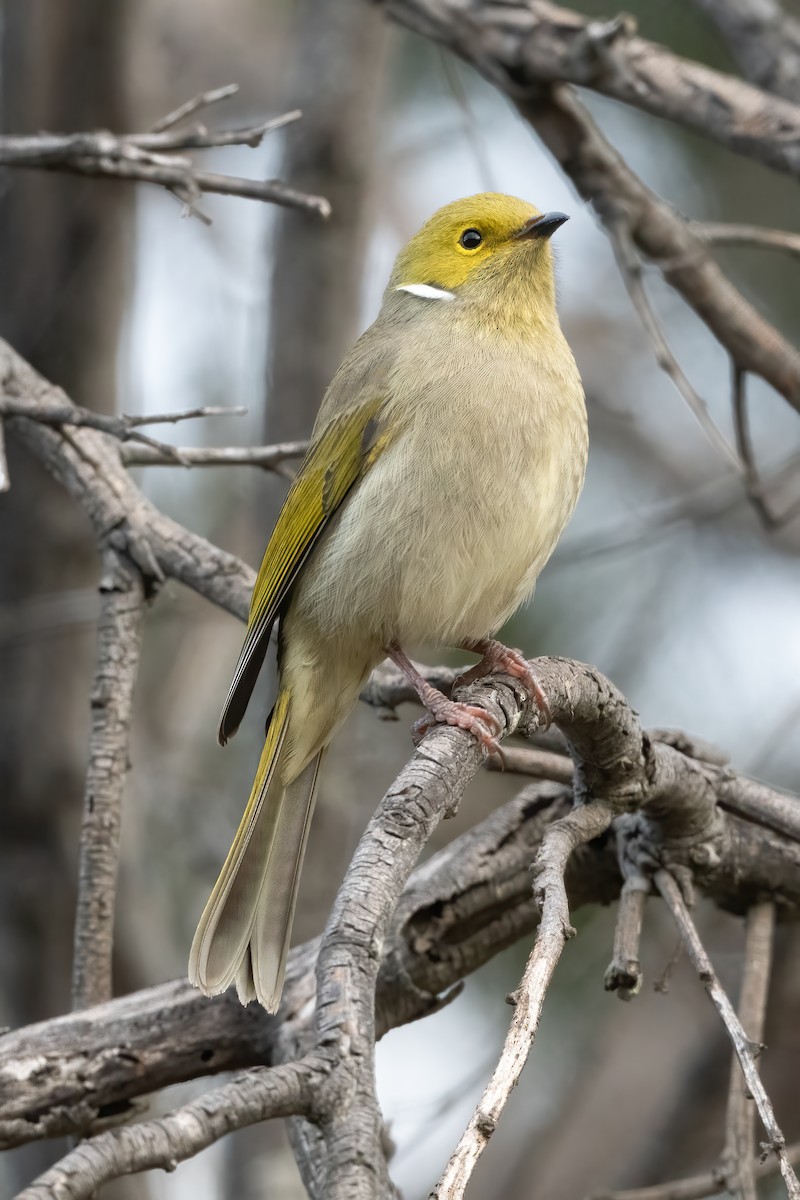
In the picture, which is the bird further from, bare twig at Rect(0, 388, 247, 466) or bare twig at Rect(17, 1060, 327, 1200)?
bare twig at Rect(17, 1060, 327, 1200)

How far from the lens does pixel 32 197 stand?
5184mm

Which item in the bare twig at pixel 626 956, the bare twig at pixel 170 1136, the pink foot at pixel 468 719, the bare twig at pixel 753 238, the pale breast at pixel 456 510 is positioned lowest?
the bare twig at pixel 170 1136

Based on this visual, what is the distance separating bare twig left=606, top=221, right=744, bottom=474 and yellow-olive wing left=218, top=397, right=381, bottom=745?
759 mm

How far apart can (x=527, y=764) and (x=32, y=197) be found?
10.4ft

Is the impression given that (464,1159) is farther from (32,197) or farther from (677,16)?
(677,16)

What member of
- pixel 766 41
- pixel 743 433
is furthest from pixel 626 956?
pixel 766 41

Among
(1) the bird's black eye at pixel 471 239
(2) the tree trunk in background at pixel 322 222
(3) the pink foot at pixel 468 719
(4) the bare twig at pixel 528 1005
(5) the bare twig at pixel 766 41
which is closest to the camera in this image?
(4) the bare twig at pixel 528 1005

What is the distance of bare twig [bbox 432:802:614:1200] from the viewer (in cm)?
163

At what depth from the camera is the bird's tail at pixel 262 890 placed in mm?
3074

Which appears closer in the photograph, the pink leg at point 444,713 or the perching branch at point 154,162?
the pink leg at point 444,713

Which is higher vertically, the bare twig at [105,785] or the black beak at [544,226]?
the black beak at [544,226]

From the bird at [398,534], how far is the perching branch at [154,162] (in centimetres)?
56

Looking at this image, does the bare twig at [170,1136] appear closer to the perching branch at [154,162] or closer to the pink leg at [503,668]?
the pink leg at [503,668]

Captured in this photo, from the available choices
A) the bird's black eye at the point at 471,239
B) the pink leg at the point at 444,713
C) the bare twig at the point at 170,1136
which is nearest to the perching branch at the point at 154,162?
the bird's black eye at the point at 471,239
